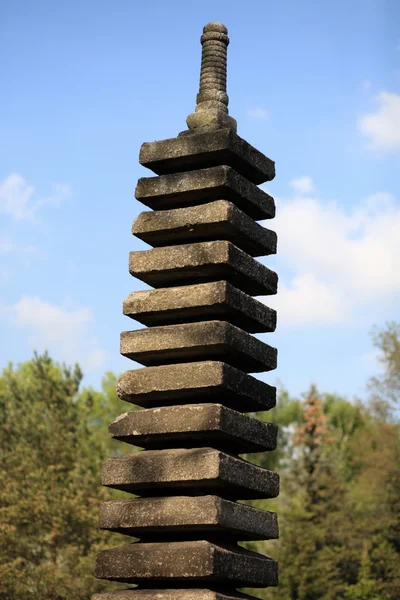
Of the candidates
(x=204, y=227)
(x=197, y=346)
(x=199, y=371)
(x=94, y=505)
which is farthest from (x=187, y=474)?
(x=94, y=505)

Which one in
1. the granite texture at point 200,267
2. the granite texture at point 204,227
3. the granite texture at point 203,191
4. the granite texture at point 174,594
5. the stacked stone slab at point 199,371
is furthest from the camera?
the granite texture at point 203,191

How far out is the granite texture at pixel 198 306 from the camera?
25.7ft

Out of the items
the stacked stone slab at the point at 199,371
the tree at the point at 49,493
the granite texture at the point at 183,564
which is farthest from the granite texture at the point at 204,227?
the tree at the point at 49,493

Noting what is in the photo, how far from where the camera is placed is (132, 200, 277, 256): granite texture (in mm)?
8039

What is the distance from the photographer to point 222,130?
324 inches

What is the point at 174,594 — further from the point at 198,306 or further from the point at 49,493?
the point at 49,493

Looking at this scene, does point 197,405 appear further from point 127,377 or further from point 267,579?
point 267,579

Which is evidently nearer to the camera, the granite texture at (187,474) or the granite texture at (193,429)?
the granite texture at (187,474)

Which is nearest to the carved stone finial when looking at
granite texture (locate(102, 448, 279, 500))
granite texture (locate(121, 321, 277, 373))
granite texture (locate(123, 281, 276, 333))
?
granite texture (locate(123, 281, 276, 333))

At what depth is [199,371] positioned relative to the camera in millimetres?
7676

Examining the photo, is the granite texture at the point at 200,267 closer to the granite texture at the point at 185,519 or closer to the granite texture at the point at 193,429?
the granite texture at the point at 193,429

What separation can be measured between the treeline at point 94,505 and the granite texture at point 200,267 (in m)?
14.7

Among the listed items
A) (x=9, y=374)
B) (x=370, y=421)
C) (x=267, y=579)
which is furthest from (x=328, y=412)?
(x=267, y=579)

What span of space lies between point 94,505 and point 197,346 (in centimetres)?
1718
